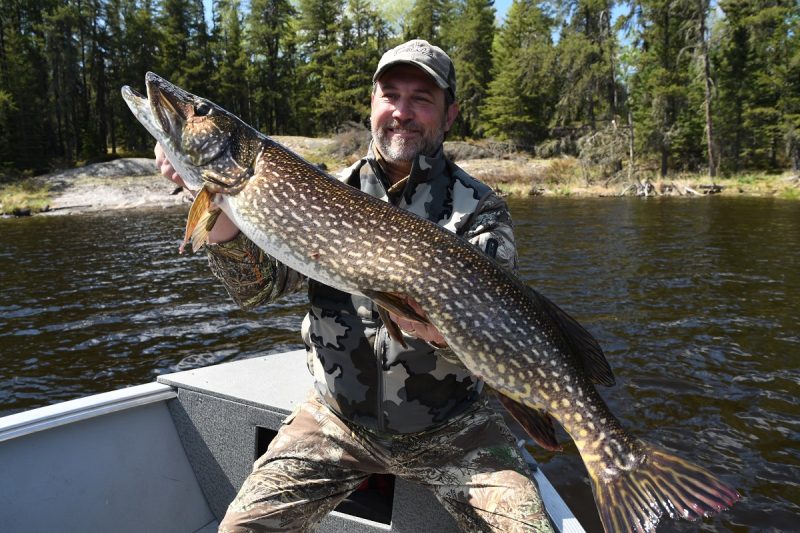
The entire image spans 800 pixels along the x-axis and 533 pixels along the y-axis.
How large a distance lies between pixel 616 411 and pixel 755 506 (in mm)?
1598

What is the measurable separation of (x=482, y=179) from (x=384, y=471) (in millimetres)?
32777

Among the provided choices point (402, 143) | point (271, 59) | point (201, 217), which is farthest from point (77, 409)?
point (271, 59)

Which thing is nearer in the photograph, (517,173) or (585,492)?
(585,492)

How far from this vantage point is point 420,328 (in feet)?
8.63

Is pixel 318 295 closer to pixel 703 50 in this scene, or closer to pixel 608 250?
pixel 608 250

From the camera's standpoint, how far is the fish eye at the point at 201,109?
294cm

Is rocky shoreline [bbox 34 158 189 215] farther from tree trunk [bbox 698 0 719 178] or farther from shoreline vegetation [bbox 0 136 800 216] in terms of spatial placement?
tree trunk [bbox 698 0 719 178]

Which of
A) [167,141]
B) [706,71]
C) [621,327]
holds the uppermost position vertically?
[706,71]

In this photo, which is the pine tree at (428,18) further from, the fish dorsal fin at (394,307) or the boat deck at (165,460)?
the fish dorsal fin at (394,307)

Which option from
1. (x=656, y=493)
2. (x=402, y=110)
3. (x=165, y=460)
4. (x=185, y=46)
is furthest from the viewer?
(x=185, y=46)

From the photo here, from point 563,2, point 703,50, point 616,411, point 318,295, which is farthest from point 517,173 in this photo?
point 318,295

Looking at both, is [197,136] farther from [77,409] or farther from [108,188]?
[108,188]

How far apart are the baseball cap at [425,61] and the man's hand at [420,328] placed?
1.43 meters

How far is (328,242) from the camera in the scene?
8.68 ft
